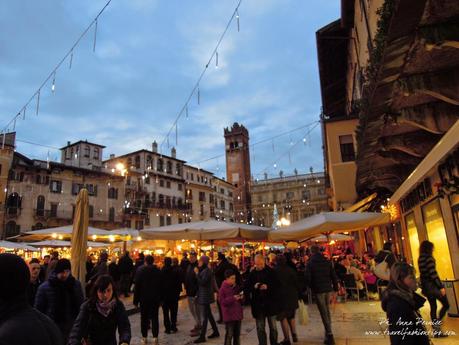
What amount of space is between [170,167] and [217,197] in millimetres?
14193

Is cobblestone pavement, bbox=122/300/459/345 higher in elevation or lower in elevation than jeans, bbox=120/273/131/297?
lower

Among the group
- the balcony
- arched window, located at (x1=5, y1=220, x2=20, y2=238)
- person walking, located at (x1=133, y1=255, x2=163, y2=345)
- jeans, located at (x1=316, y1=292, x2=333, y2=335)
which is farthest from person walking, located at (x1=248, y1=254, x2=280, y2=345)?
A: the balcony

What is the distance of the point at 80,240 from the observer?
8219mm

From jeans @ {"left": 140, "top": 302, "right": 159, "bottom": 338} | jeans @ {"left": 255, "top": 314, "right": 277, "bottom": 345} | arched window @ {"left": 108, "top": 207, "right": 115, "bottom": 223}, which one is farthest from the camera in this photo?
arched window @ {"left": 108, "top": 207, "right": 115, "bottom": 223}

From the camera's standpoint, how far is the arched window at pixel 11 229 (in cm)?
3670

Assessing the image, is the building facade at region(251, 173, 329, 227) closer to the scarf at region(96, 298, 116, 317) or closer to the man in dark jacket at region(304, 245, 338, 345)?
the man in dark jacket at region(304, 245, 338, 345)

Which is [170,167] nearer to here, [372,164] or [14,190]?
[14,190]

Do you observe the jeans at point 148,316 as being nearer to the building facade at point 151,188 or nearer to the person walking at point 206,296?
the person walking at point 206,296

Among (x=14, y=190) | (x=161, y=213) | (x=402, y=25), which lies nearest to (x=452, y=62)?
(x=402, y=25)

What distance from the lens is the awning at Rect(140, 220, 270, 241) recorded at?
424 inches

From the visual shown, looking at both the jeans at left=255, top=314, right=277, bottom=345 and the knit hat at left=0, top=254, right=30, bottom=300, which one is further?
the jeans at left=255, top=314, right=277, bottom=345

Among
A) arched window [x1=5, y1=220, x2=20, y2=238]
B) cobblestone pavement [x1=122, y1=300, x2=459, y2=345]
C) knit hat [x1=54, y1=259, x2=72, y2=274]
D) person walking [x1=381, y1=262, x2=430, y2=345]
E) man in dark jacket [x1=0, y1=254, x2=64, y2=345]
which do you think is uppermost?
arched window [x1=5, y1=220, x2=20, y2=238]

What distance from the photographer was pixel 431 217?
9.38 metres

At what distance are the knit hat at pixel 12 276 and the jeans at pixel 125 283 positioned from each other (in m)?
13.5
